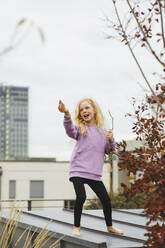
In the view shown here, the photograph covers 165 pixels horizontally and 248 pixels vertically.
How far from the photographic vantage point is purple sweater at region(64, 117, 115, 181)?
3555mm

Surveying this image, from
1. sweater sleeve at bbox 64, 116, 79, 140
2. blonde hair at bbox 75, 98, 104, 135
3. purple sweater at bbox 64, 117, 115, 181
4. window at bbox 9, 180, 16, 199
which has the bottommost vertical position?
window at bbox 9, 180, 16, 199

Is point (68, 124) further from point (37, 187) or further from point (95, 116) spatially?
point (37, 187)

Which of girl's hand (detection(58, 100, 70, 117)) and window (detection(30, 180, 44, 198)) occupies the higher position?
girl's hand (detection(58, 100, 70, 117))

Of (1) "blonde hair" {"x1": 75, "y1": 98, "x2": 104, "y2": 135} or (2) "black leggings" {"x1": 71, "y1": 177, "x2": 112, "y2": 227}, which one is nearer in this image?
(2) "black leggings" {"x1": 71, "y1": 177, "x2": 112, "y2": 227}

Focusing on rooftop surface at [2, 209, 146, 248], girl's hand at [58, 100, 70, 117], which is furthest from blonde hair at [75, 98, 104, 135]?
rooftop surface at [2, 209, 146, 248]

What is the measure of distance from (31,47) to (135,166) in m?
1.53

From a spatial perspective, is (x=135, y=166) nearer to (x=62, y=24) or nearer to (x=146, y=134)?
(x=146, y=134)

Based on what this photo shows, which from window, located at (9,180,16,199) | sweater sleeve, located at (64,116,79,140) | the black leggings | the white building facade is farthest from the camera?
window, located at (9,180,16,199)

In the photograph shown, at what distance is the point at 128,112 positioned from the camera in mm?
2896

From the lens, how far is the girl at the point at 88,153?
354 centimetres

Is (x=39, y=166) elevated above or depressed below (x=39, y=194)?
above

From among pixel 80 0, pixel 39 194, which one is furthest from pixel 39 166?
pixel 80 0

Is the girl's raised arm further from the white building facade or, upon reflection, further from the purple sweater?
the white building facade

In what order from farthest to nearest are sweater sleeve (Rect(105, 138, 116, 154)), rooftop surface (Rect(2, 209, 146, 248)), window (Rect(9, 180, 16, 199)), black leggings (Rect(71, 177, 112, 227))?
window (Rect(9, 180, 16, 199)), sweater sleeve (Rect(105, 138, 116, 154)), black leggings (Rect(71, 177, 112, 227)), rooftop surface (Rect(2, 209, 146, 248))
